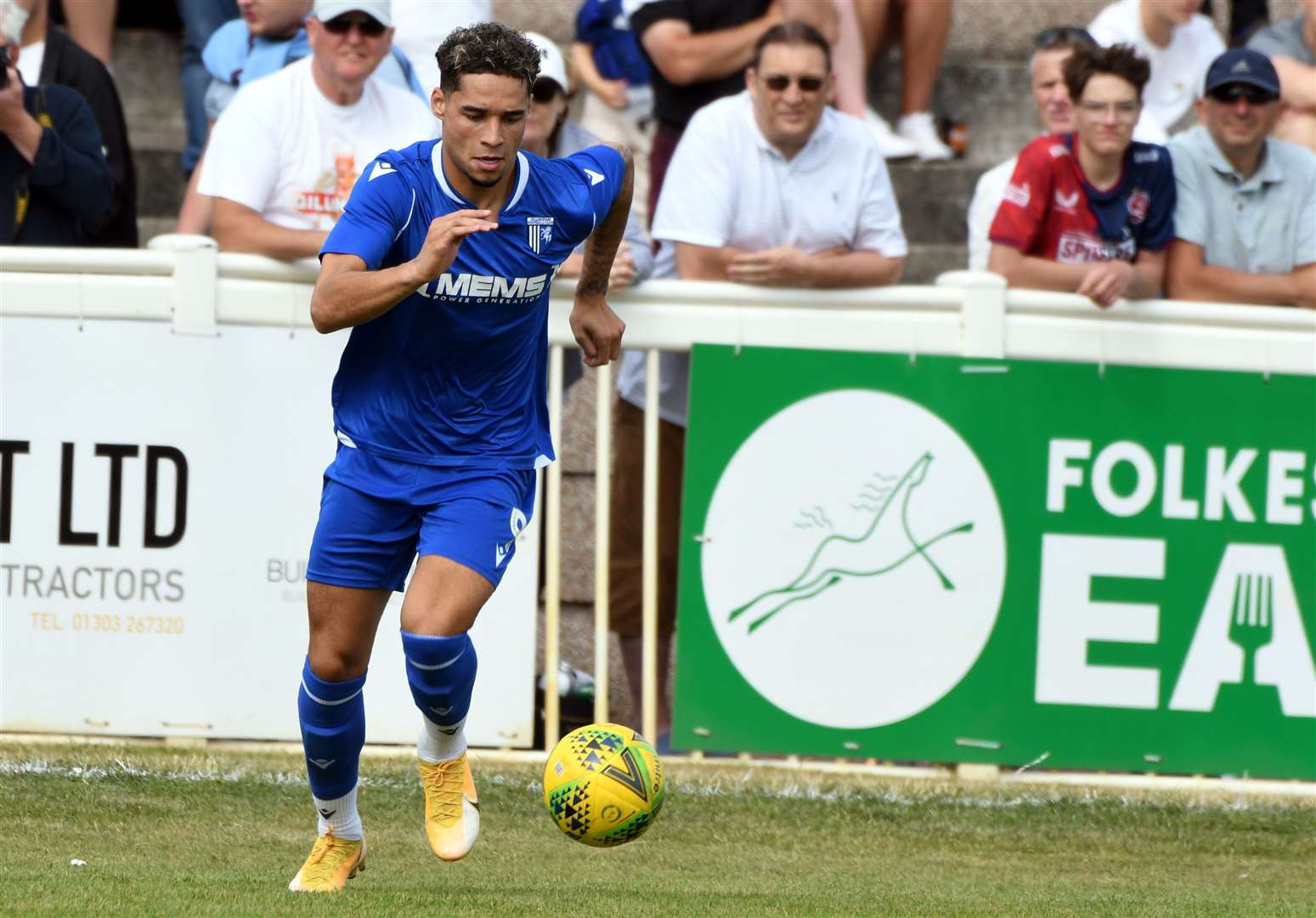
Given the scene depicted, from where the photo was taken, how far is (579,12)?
10.5 meters

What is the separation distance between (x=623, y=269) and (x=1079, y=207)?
2.07 metres

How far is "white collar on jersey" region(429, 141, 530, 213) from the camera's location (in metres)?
5.62

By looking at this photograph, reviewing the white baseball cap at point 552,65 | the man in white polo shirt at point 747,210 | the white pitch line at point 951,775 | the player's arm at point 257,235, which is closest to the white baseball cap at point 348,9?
the white baseball cap at point 552,65

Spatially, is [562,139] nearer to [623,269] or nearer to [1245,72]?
[623,269]

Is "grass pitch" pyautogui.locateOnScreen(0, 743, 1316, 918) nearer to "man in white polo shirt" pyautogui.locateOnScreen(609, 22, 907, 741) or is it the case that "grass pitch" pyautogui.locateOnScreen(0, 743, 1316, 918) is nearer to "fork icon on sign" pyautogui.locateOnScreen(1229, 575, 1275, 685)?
"fork icon on sign" pyautogui.locateOnScreen(1229, 575, 1275, 685)

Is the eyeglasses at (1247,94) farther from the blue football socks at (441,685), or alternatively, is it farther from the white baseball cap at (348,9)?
the blue football socks at (441,685)

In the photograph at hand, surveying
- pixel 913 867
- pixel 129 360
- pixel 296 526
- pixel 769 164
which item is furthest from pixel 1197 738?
pixel 129 360

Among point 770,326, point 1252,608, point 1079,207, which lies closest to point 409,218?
point 770,326

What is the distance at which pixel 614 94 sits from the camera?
10.4 meters

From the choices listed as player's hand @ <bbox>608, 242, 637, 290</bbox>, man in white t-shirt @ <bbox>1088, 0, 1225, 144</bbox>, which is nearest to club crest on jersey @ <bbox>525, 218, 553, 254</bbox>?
player's hand @ <bbox>608, 242, 637, 290</bbox>

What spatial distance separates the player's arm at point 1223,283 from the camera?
849 cm

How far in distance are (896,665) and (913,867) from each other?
4.14 feet

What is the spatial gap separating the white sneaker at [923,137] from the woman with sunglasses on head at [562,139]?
2829 millimetres

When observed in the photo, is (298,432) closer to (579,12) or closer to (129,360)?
(129,360)
